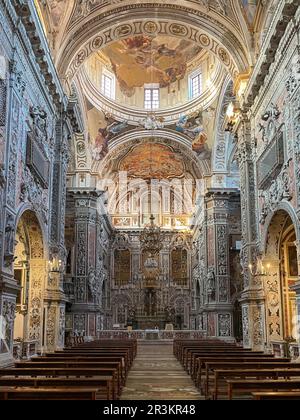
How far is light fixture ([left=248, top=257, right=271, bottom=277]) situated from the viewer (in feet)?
52.0

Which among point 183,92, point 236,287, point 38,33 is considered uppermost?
point 183,92

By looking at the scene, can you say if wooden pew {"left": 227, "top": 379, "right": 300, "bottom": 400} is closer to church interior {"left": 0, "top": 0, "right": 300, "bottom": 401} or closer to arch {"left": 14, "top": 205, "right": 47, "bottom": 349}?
church interior {"left": 0, "top": 0, "right": 300, "bottom": 401}

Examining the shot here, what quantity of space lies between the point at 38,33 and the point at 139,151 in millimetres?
19691

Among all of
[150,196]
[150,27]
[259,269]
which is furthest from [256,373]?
[150,196]

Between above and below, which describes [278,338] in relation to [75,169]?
below

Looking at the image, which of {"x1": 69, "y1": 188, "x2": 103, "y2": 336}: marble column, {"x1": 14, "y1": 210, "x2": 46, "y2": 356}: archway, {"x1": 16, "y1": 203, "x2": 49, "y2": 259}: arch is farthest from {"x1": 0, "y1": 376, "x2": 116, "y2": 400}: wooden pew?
{"x1": 69, "y1": 188, "x2": 103, "y2": 336}: marble column

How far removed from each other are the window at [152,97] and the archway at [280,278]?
1602 centimetres

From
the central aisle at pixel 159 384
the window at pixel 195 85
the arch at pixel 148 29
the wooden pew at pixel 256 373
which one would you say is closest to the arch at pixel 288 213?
the central aisle at pixel 159 384

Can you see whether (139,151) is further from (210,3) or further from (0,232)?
(0,232)

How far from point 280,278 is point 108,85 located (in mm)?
17066

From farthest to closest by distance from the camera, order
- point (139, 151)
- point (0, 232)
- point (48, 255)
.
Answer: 1. point (139, 151)
2. point (48, 255)
3. point (0, 232)

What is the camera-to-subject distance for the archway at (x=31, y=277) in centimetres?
1523
